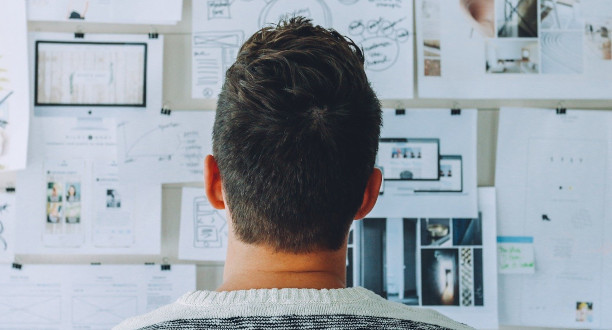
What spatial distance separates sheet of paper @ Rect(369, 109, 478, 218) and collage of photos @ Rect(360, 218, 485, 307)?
1.1 inches

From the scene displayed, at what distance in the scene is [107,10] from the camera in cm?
111

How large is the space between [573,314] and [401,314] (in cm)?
76

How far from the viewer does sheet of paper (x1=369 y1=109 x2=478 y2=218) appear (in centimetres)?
113

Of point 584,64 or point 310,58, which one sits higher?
point 584,64

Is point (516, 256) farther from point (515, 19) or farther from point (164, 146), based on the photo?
point (164, 146)

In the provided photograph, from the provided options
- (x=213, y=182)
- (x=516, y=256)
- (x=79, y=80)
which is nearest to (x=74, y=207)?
(x=79, y=80)

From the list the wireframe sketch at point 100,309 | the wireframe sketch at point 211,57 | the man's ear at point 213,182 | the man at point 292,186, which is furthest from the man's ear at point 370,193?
the wireframe sketch at point 100,309

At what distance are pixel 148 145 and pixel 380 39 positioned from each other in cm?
54

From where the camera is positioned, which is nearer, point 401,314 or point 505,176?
point 401,314

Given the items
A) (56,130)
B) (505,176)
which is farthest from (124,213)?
(505,176)

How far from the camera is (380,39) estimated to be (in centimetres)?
113

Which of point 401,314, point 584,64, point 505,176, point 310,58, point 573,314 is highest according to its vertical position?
point 584,64

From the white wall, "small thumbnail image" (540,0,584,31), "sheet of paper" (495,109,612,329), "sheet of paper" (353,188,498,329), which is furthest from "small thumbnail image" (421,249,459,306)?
"small thumbnail image" (540,0,584,31)

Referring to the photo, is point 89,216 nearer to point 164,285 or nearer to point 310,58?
point 164,285
